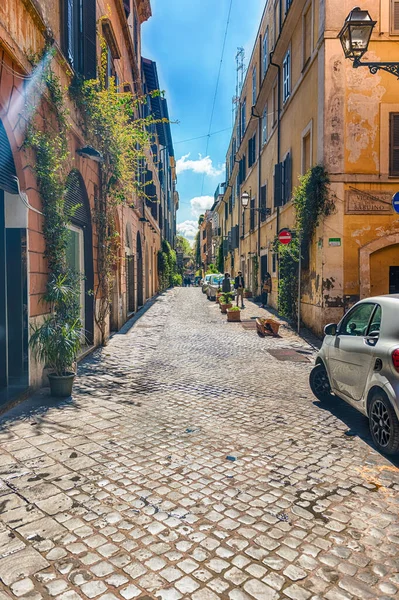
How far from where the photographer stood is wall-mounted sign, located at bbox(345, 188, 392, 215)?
10977 millimetres

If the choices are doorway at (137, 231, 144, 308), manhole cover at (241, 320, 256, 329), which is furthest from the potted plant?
doorway at (137, 231, 144, 308)

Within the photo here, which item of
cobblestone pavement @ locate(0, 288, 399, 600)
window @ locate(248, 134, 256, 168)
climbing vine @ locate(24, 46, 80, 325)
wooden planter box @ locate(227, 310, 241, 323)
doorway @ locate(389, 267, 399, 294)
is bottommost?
cobblestone pavement @ locate(0, 288, 399, 600)

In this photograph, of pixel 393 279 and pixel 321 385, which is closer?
pixel 321 385

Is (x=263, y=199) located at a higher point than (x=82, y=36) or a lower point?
lower

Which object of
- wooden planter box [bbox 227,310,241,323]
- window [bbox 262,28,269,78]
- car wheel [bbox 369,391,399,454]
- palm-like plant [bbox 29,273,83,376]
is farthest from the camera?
window [bbox 262,28,269,78]

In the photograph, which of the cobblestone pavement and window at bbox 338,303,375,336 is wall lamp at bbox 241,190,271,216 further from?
window at bbox 338,303,375,336

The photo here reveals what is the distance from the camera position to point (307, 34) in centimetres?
1288

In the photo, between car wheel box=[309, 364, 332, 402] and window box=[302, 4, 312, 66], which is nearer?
car wheel box=[309, 364, 332, 402]

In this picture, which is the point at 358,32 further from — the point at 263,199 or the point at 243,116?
the point at 243,116

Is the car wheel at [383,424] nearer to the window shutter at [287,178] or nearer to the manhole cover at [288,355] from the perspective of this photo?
the manhole cover at [288,355]

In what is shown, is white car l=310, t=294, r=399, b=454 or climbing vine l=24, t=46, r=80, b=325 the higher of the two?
climbing vine l=24, t=46, r=80, b=325

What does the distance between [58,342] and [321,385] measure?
3681 mm

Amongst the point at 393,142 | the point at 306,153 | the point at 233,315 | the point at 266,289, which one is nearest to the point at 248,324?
the point at 233,315

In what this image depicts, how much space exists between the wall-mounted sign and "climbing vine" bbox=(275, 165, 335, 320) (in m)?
0.46
